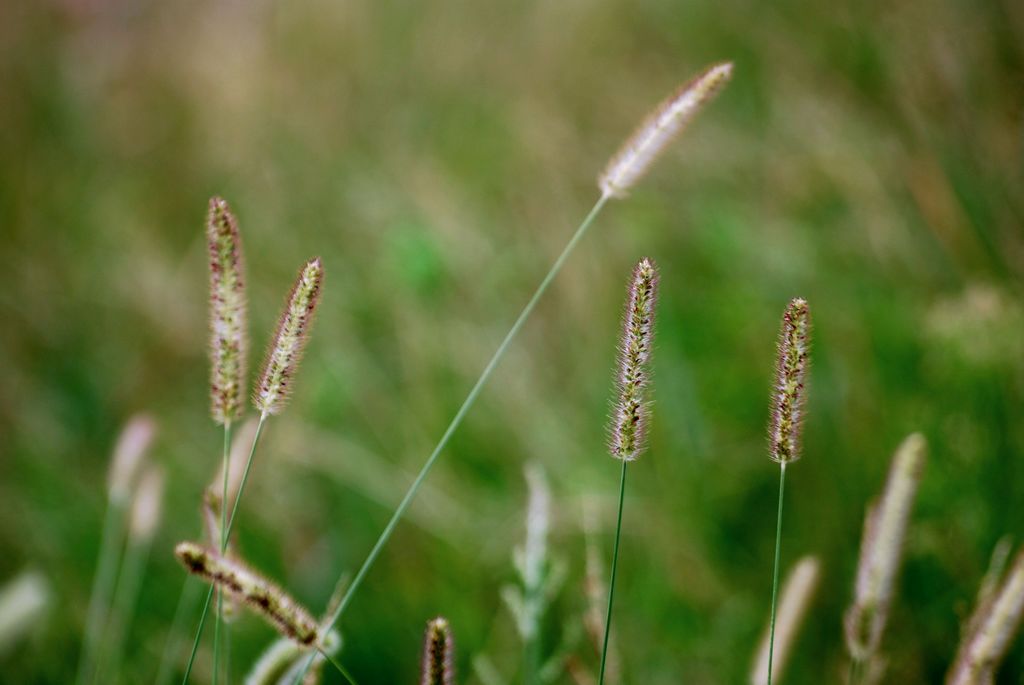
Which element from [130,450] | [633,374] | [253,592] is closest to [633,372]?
[633,374]

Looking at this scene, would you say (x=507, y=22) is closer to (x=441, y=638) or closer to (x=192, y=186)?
(x=192, y=186)

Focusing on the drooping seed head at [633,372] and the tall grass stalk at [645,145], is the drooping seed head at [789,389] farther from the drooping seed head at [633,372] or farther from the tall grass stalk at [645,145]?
the tall grass stalk at [645,145]

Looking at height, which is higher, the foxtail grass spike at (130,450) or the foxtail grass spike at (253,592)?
the foxtail grass spike at (130,450)

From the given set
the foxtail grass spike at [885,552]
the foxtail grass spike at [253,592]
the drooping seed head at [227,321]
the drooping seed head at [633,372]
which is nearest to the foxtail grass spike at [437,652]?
the foxtail grass spike at [253,592]

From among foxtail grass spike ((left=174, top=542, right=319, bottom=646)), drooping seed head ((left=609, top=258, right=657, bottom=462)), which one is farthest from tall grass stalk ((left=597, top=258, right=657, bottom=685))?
foxtail grass spike ((left=174, top=542, right=319, bottom=646))

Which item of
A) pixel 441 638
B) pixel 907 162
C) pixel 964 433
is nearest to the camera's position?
pixel 441 638

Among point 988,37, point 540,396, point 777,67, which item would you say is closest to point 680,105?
point 540,396

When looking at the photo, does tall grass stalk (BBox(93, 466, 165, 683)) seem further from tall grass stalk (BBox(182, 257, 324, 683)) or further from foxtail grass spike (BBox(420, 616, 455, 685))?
foxtail grass spike (BBox(420, 616, 455, 685))
